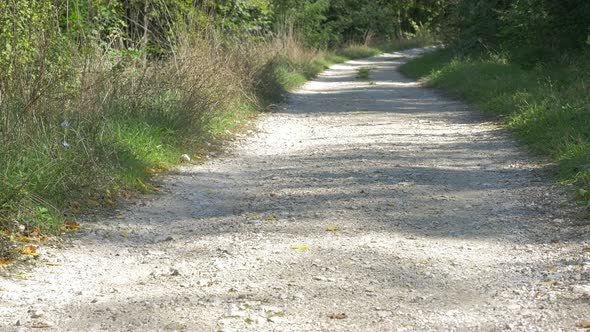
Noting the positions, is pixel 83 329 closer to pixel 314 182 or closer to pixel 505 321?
pixel 505 321

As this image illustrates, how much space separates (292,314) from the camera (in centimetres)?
431

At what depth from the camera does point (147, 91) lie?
395 inches

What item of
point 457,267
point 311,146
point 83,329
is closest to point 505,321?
point 457,267

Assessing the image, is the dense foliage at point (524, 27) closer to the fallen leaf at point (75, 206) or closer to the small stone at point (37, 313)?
the fallen leaf at point (75, 206)

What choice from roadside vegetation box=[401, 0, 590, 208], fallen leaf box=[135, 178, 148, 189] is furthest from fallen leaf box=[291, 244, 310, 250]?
fallen leaf box=[135, 178, 148, 189]

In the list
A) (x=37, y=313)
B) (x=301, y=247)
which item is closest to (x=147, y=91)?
(x=301, y=247)

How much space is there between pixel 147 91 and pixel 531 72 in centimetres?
994

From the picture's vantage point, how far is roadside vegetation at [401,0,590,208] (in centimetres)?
975

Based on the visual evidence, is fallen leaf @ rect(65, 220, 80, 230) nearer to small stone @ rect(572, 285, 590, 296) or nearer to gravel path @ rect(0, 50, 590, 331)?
gravel path @ rect(0, 50, 590, 331)

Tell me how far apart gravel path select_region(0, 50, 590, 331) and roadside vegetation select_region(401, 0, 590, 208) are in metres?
0.54

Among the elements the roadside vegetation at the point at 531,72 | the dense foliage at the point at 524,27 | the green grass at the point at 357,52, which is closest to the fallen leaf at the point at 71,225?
the roadside vegetation at the point at 531,72

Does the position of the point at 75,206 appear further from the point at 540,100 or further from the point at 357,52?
the point at 357,52

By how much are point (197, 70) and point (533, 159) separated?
4.45 metres

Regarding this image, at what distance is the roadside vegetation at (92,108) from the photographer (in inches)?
247
